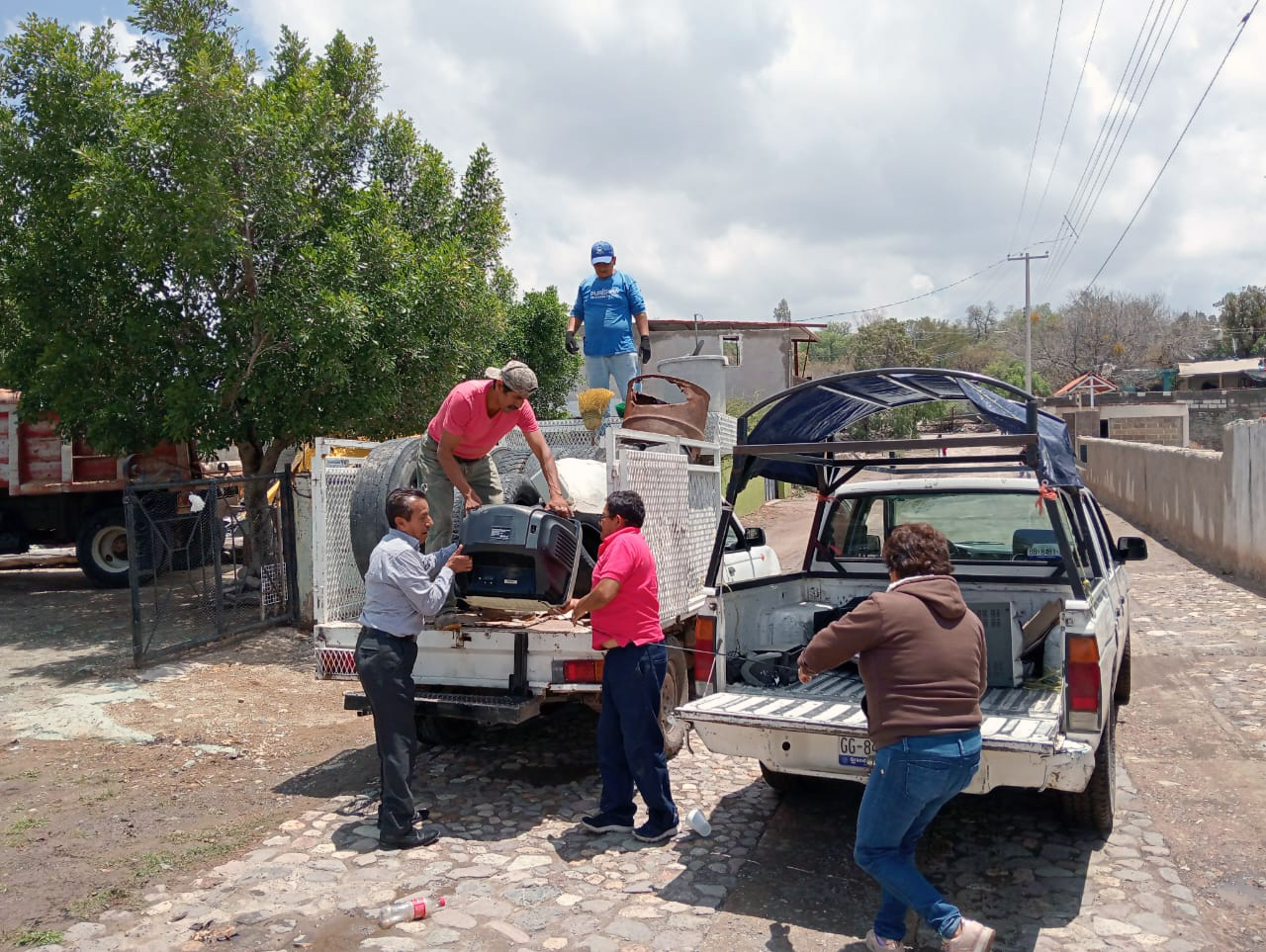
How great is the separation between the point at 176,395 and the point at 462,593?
17.7 ft

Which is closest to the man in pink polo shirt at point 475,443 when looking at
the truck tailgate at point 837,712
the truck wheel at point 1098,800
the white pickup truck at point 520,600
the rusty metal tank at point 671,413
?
the white pickup truck at point 520,600

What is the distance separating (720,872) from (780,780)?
3.06ft

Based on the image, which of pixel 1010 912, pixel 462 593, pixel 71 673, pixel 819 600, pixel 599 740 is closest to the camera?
pixel 1010 912

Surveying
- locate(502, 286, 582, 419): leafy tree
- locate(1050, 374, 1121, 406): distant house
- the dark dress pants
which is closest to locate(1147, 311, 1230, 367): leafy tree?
locate(1050, 374, 1121, 406): distant house

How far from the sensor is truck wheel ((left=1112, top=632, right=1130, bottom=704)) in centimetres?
678

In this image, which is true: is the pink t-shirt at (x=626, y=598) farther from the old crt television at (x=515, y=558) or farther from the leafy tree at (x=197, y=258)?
the leafy tree at (x=197, y=258)

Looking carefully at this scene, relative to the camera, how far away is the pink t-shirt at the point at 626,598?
5.00 metres

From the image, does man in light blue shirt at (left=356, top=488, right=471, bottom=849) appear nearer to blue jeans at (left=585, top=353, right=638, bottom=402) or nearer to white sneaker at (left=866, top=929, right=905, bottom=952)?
white sneaker at (left=866, top=929, right=905, bottom=952)

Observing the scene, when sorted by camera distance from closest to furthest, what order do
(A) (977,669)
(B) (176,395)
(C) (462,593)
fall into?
(A) (977,669) → (C) (462,593) → (B) (176,395)

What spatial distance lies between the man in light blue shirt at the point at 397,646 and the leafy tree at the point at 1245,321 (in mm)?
56141

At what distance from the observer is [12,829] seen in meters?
5.41

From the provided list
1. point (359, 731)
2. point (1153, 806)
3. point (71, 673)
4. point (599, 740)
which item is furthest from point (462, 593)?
point (71, 673)

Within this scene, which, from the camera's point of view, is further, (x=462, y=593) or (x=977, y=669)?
(x=462, y=593)

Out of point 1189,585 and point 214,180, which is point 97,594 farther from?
Result: point 1189,585
